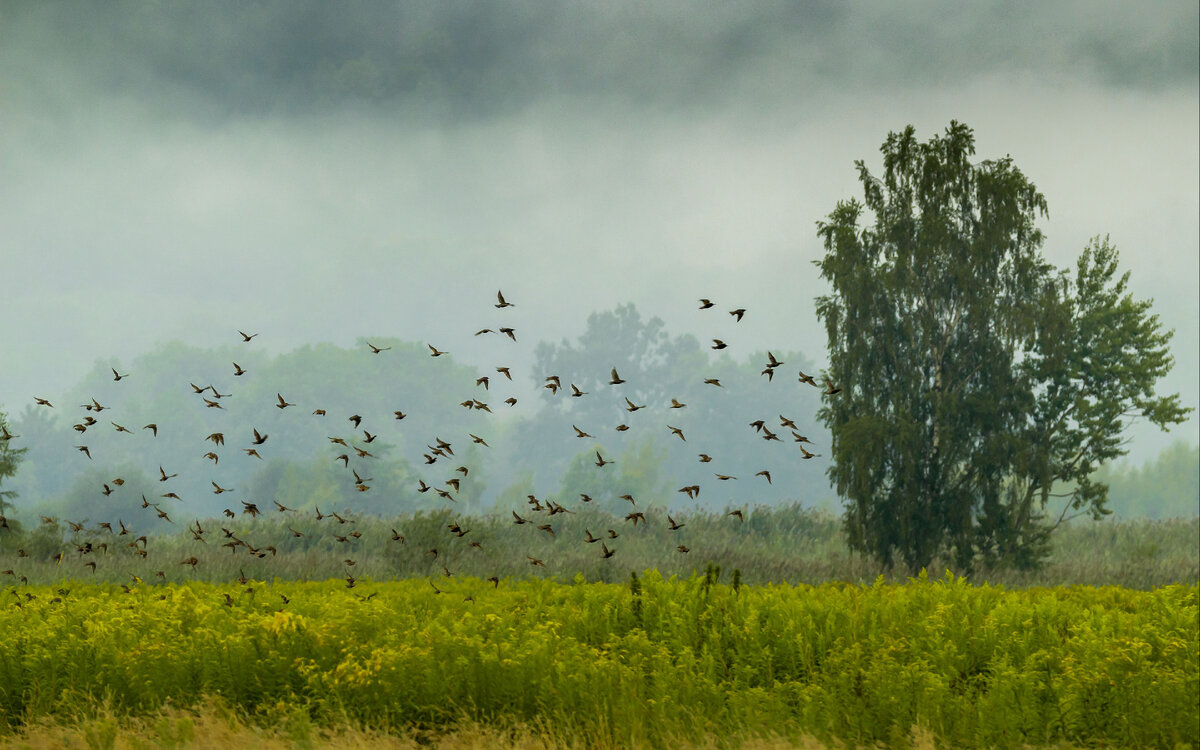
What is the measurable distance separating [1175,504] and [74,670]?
10054 cm

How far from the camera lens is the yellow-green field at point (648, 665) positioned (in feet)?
21.5

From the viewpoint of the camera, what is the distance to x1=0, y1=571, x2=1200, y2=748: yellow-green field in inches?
258

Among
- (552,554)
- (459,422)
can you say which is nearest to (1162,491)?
(459,422)

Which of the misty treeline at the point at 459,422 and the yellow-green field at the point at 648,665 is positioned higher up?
the misty treeline at the point at 459,422

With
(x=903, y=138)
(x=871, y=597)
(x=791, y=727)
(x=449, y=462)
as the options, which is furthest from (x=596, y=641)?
(x=449, y=462)

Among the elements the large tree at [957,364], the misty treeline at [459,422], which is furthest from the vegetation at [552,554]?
the misty treeline at [459,422]

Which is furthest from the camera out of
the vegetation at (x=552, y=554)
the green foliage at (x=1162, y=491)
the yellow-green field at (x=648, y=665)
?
the green foliage at (x=1162, y=491)

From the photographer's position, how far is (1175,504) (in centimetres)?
8981

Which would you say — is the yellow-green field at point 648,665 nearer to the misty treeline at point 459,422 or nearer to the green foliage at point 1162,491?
the misty treeline at point 459,422

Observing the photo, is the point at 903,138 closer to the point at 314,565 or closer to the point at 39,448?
the point at 314,565

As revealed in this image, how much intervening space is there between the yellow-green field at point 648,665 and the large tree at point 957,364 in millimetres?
12493

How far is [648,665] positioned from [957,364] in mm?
17039

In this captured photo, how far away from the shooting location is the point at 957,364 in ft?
73.4

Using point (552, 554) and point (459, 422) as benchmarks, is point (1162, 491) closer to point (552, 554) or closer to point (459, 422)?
point (459, 422)
